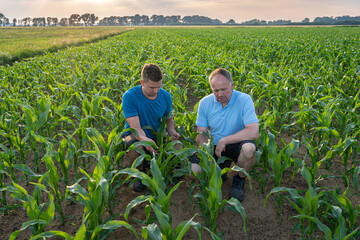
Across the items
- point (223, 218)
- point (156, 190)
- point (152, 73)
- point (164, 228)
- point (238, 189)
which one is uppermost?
point (152, 73)

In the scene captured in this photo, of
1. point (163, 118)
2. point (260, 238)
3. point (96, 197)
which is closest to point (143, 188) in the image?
point (163, 118)

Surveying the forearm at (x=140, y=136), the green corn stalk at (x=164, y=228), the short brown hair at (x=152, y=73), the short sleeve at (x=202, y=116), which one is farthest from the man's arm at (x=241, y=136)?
the green corn stalk at (x=164, y=228)

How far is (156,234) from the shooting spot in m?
1.64

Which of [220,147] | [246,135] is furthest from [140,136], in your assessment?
[246,135]

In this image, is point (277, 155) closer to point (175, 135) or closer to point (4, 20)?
point (175, 135)

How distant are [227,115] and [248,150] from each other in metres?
0.54

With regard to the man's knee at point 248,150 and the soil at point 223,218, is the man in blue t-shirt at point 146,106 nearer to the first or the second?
the soil at point 223,218

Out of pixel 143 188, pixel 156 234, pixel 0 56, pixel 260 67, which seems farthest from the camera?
pixel 0 56

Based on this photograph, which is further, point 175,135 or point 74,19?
point 74,19

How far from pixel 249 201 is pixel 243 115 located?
0.96 meters

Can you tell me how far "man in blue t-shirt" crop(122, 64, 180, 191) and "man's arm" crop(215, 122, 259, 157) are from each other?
0.56 metres

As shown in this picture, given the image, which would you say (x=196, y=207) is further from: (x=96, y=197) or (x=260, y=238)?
(x=96, y=197)

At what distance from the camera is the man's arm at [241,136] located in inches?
115

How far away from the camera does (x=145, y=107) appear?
3.30m
